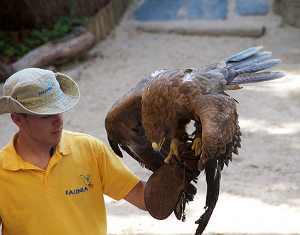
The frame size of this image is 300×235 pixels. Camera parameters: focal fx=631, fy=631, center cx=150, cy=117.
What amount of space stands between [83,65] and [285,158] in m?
3.93

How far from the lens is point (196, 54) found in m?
8.12

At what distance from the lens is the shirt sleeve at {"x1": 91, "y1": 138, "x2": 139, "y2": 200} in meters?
2.28

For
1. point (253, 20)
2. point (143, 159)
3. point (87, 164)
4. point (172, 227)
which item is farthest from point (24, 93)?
point (253, 20)

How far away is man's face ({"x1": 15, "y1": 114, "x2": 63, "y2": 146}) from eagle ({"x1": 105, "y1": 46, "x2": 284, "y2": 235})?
0.25 m

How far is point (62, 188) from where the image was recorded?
2.18 meters

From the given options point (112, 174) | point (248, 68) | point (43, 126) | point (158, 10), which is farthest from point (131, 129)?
point (158, 10)

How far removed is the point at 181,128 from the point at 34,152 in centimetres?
52

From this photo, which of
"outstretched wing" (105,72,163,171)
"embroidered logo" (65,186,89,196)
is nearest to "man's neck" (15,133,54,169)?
"embroidered logo" (65,186,89,196)

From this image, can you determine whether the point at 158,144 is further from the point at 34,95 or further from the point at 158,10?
the point at 158,10

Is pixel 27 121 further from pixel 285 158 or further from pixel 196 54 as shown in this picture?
pixel 196 54

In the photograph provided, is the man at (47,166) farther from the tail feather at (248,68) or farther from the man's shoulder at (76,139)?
the tail feather at (248,68)

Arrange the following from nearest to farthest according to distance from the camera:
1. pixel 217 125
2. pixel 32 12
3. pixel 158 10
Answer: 1. pixel 217 125
2. pixel 32 12
3. pixel 158 10

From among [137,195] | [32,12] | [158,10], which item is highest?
[137,195]

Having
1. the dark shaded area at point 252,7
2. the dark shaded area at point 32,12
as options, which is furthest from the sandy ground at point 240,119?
the dark shaded area at point 32,12
